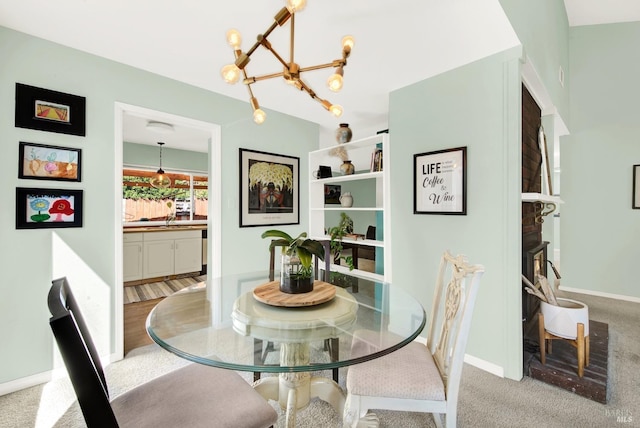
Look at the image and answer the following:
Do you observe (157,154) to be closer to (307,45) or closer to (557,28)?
(307,45)

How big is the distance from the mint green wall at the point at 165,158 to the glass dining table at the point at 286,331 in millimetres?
4112

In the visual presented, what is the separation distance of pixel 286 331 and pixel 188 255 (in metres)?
4.56

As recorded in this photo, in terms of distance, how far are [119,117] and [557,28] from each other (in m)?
4.60

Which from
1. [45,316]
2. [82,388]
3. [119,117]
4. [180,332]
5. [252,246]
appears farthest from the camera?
[252,246]

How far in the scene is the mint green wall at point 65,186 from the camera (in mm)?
1903

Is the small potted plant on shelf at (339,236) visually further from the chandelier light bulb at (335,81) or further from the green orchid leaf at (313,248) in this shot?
the chandelier light bulb at (335,81)

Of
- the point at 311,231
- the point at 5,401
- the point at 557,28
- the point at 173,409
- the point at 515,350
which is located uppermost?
the point at 557,28

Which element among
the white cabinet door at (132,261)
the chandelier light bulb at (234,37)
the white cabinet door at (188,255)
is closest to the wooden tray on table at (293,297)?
the chandelier light bulb at (234,37)

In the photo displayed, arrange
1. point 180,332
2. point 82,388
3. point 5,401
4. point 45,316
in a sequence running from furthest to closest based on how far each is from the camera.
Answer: point 45,316 < point 5,401 < point 180,332 < point 82,388

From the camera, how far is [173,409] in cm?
107

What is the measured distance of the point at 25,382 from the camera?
6.42 feet

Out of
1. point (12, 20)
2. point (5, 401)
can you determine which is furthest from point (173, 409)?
point (12, 20)

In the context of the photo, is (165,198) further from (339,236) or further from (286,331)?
(286,331)

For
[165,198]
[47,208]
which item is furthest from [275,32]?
[165,198]
